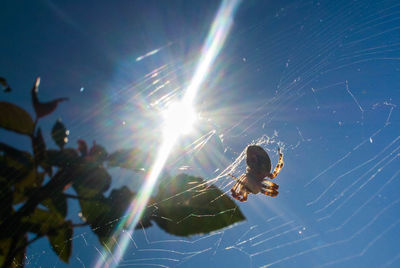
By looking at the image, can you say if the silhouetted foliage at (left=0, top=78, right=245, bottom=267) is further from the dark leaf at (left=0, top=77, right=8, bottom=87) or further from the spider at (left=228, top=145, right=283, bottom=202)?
the spider at (left=228, top=145, right=283, bottom=202)

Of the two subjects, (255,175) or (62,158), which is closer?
(62,158)

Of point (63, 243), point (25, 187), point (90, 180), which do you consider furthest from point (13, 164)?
point (63, 243)

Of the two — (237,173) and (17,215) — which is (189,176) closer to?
(17,215)

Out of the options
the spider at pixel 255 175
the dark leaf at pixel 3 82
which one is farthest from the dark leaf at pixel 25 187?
the spider at pixel 255 175

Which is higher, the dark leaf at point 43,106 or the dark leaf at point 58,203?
the dark leaf at point 43,106

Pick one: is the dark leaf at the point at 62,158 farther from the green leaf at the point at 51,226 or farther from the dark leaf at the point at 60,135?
the green leaf at the point at 51,226

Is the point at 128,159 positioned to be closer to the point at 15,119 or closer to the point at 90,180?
the point at 90,180

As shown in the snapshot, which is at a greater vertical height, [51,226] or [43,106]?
[43,106]

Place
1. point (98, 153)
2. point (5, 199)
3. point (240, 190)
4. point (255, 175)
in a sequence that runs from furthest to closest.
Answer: point (240, 190) < point (255, 175) < point (98, 153) < point (5, 199)

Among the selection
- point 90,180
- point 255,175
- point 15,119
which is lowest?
point 90,180
